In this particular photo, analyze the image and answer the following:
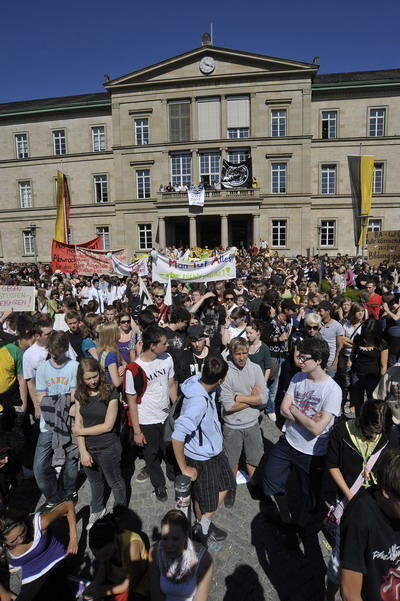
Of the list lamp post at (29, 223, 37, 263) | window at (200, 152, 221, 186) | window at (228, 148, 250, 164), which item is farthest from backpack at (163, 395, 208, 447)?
lamp post at (29, 223, 37, 263)

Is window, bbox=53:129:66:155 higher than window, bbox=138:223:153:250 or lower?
higher

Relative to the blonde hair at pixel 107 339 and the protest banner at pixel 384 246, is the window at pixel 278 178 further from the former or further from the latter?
the blonde hair at pixel 107 339

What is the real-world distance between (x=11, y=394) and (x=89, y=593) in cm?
258

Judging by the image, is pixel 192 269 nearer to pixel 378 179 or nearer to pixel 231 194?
pixel 231 194

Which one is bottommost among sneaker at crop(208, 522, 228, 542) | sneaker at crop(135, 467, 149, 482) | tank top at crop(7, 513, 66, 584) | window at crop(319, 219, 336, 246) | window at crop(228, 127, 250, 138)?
sneaker at crop(135, 467, 149, 482)

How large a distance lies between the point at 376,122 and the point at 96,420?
3844 cm

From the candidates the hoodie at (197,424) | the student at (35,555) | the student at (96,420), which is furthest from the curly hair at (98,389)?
the student at (35,555)

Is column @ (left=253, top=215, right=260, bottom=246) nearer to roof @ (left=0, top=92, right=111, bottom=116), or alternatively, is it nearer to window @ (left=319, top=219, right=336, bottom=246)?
window @ (left=319, top=219, right=336, bottom=246)

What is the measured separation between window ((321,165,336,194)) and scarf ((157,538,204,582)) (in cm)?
3624

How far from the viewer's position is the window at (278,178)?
33.6m

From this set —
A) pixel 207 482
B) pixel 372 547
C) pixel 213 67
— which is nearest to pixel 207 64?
pixel 213 67

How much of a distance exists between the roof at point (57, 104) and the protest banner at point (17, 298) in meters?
35.0

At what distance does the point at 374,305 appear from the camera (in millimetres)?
7695

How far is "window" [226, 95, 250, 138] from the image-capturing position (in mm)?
33062
